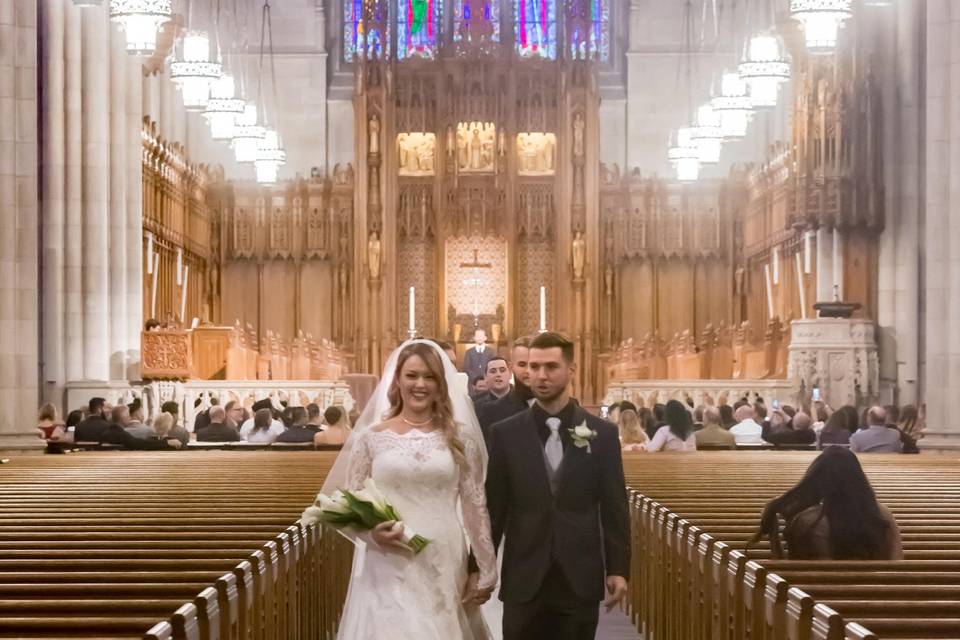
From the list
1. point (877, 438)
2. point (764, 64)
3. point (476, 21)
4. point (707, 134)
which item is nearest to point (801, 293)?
point (707, 134)

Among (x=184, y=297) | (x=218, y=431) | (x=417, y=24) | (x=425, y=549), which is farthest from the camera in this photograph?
(x=417, y=24)

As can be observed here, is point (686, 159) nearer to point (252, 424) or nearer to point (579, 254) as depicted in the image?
point (579, 254)

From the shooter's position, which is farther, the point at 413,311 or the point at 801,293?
the point at 413,311

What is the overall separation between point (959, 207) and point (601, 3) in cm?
2224

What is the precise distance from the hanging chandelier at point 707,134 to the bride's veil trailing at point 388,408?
24437mm

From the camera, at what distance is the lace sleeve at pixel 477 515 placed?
6723mm

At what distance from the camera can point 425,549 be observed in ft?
22.4

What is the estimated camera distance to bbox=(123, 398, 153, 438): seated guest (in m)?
20.9

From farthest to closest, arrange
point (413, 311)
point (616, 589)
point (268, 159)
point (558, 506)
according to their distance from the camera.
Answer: point (413, 311)
point (268, 159)
point (558, 506)
point (616, 589)

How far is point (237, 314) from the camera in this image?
38.5 m

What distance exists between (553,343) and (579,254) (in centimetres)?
3103

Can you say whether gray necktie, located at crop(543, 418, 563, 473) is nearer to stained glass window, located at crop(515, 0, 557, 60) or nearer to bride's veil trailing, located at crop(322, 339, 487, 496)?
bride's veil trailing, located at crop(322, 339, 487, 496)

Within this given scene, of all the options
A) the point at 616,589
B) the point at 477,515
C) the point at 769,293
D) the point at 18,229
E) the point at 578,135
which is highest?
the point at 578,135

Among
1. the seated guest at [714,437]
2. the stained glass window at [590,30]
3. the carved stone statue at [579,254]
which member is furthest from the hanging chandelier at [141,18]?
the stained glass window at [590,30]
